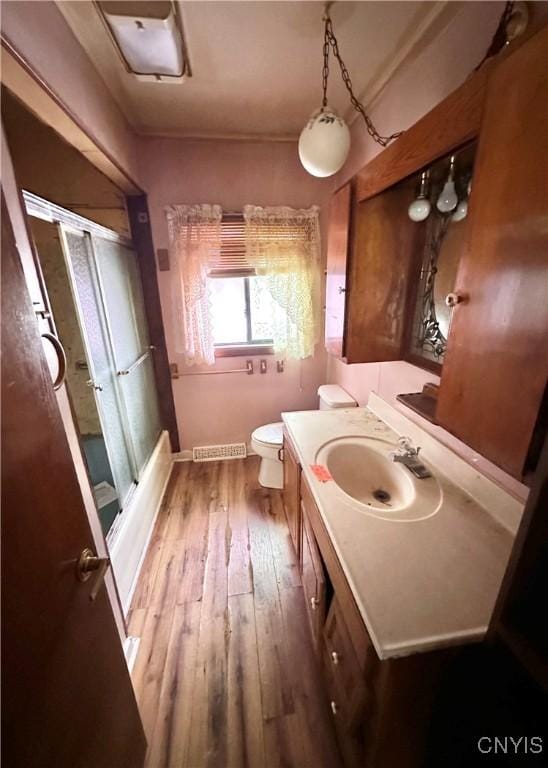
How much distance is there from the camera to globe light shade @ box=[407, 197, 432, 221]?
1.16 m

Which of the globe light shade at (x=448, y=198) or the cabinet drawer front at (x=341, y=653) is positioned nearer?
the cabinet drawer front at (x=341, y=653)

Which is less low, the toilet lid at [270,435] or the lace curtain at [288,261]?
the lace curtain at [288,261]

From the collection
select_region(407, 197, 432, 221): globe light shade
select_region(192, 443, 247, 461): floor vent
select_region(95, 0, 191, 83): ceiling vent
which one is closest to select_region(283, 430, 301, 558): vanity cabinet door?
select_region(192, 443, 247, 461): floor vent

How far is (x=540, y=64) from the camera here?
1.73 feet

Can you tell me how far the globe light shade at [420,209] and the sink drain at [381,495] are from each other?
1.15 m

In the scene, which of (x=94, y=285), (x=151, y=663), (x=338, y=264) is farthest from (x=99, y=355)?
(x=151, y=663)

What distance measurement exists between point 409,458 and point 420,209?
3.28 ft

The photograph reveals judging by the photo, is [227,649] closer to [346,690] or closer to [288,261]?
[346,690]

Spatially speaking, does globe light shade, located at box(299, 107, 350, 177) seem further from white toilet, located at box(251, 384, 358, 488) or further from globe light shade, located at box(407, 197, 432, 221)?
white toilet, located at box(251, 384, 358, 488)

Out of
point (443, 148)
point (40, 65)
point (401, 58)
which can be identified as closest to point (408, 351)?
point (443, 148)

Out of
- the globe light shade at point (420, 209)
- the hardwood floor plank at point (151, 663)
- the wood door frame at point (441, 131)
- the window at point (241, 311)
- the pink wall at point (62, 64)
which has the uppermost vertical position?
the pink wall at point (62, 64)

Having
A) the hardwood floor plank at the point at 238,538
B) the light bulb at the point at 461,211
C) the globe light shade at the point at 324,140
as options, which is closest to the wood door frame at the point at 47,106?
the globe light shade at the point at 324,140

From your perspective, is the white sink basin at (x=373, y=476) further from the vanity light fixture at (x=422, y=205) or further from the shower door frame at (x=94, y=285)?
the shower door frame at (x=94, y=285)

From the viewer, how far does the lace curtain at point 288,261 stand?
2.13 metres
